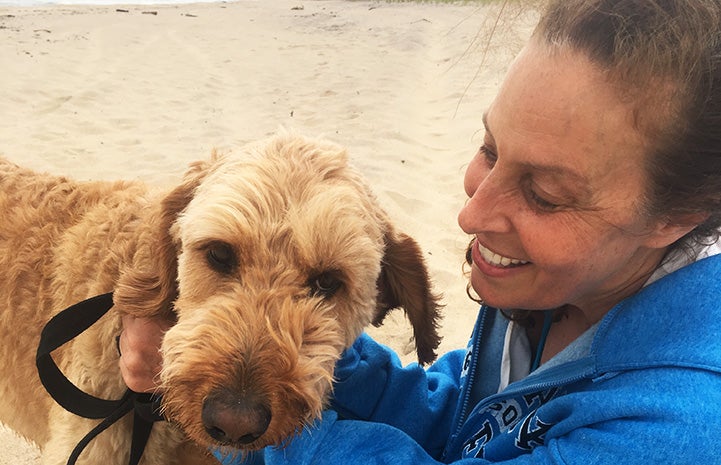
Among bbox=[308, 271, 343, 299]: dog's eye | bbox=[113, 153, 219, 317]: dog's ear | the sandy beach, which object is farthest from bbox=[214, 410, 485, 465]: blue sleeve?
the sandy beach

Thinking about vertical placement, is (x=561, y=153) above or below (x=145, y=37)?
above

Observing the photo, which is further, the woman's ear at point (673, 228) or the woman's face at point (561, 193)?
the woman's ear at point (673, 228)

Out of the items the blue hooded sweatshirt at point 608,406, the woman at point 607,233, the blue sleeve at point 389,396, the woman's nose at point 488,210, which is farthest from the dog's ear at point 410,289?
the woman's nose at point 488,210

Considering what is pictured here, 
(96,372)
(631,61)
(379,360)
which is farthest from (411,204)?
(631,61)

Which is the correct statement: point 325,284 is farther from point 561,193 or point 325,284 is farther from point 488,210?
point 561,193

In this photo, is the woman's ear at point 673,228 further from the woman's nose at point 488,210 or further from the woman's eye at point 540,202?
the woman's nose at point 488,210

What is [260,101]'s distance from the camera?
9.04m

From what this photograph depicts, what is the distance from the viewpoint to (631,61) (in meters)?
1.32

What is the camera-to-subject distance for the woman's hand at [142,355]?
189 cm

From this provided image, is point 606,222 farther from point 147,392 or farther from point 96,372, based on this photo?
point 96,372

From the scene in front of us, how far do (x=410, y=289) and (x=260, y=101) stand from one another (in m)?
A: 7.39

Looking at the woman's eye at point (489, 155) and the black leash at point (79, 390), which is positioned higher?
the woman's eye at point (489, 155)

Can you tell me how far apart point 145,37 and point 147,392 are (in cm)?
1439

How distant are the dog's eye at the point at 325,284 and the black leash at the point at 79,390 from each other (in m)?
0.65
